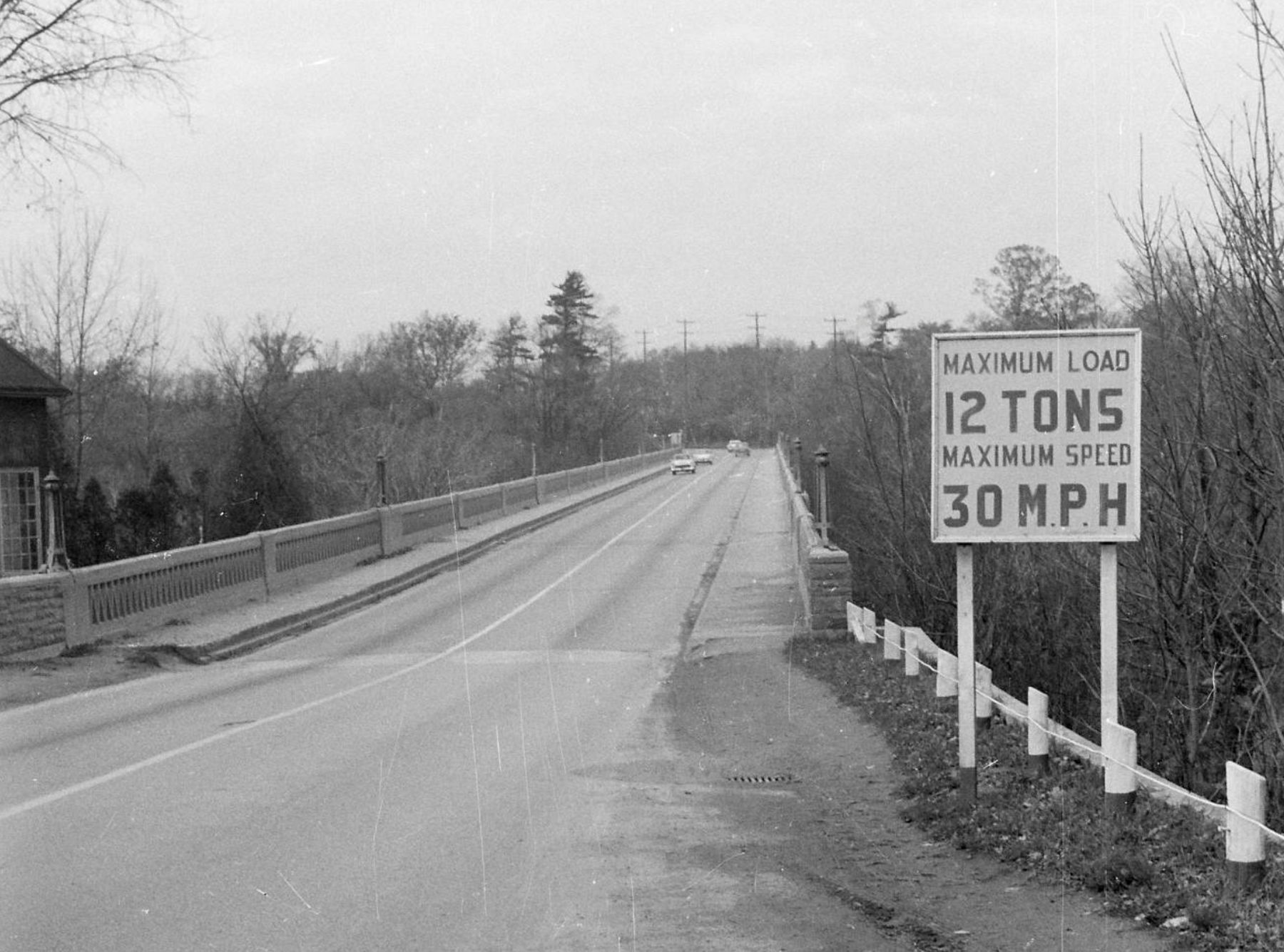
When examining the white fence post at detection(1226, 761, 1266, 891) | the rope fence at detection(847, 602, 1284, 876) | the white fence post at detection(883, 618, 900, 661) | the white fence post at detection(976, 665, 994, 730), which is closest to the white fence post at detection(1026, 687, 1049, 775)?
the rope fence at detection(847, 602, 1284, 876)

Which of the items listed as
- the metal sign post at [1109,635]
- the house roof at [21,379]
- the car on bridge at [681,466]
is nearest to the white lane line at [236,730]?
the metal sign post at [1109,635]

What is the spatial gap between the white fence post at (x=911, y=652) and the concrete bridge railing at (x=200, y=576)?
418 inches

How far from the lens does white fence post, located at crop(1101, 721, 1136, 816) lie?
750 centimetres

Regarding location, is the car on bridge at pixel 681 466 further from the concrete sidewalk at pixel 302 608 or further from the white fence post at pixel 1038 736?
the white fence post at pixel 1038 736

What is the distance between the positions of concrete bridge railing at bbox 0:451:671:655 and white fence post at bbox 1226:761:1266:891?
47.0ft

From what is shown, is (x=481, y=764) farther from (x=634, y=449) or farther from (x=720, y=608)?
(x=634, y=449)

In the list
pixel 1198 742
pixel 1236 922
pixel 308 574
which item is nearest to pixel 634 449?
pixel 308 574

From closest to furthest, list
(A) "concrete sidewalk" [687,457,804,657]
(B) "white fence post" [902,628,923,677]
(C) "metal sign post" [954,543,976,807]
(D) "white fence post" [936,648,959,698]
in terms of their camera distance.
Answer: (C) "metal sign post" [954,543,976,807]
(D) "white fence post" [936,648,959,698]
(B) "white fence post" [902,628,923,677]
(A) "concrete sidewalk" [687,457,804,657]

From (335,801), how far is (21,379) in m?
22.3

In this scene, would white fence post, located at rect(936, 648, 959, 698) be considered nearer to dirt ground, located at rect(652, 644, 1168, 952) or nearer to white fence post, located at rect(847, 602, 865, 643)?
dirt ground, located at rect(652, 644, 1168, 952)

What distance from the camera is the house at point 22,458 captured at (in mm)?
27578

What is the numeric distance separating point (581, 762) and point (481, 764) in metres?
0.88

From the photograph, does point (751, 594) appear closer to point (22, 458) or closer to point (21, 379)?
point (22, 458)

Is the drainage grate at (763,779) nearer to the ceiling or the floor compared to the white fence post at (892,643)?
nearer to the floor
